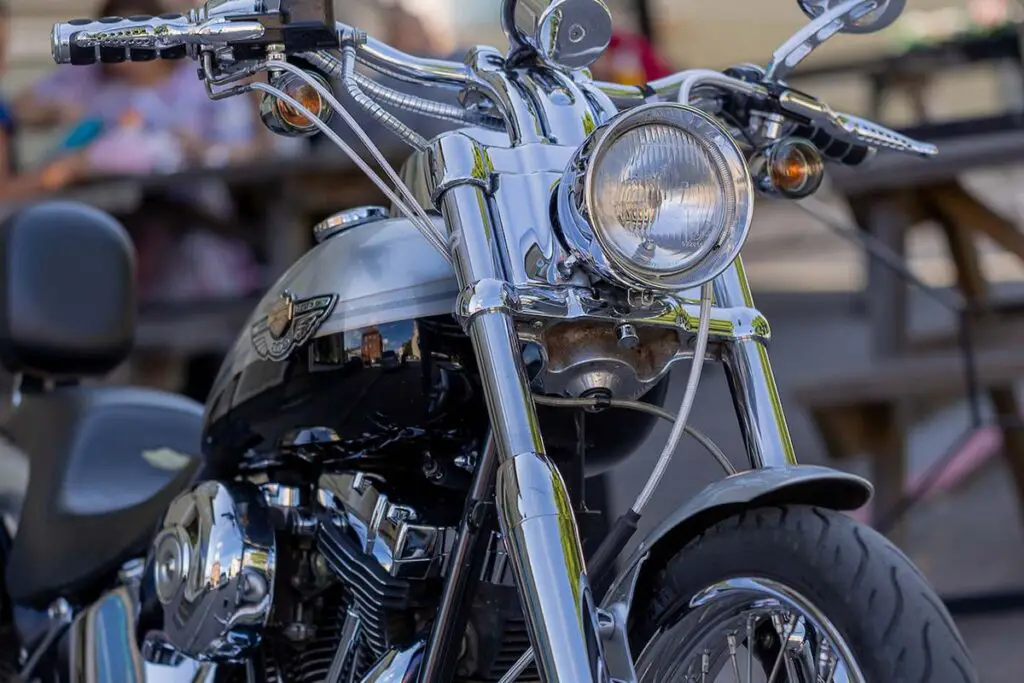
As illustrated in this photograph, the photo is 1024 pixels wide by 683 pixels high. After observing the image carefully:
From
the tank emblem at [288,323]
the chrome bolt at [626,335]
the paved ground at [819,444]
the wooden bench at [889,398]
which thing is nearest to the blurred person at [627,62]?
the paved ground at [819,444]

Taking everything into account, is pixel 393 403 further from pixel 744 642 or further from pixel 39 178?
pixel 39 178

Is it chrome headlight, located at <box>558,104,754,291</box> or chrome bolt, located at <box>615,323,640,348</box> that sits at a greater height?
chrome headlight, located at <box>558,104,754,291</box>

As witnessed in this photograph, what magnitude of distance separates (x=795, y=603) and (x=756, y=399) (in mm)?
274

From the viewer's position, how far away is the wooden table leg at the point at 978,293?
4.10 meters

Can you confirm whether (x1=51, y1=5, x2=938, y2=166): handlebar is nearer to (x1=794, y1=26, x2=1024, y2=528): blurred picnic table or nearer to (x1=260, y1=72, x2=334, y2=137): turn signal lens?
(x1=260, y1=72, x2=334, y2=137): turn signal lens

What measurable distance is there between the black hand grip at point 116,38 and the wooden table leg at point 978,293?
2986 millimetres

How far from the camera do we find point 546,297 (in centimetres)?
137

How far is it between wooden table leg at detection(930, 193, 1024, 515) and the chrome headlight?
281cm

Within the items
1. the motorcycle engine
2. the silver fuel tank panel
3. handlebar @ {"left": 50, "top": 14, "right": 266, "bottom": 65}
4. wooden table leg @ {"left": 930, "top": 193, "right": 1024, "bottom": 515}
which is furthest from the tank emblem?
wooden table leg @ {"left": 930, "top": 193, "right": 1024, "bottom": 515}

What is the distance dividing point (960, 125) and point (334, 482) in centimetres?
299

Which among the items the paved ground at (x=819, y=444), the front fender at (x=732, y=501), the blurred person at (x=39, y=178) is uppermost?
the blurred person at (x=39, y=178)

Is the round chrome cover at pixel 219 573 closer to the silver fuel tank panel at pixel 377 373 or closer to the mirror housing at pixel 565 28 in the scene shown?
the silver fuel tank panel at pixel 377 373

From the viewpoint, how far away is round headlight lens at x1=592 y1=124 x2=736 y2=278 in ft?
4.38

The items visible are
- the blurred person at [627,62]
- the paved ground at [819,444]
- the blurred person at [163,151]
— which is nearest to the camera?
the paved ground at [819,444]
